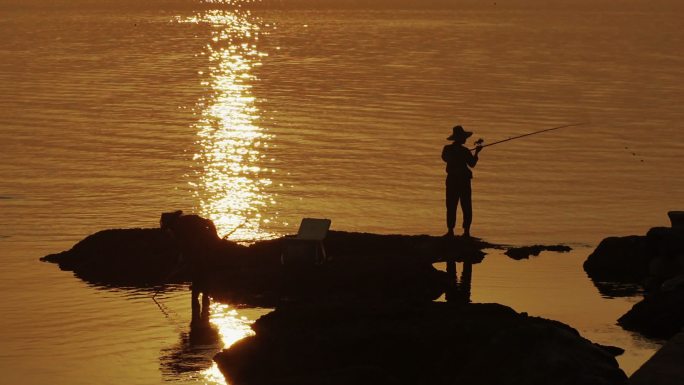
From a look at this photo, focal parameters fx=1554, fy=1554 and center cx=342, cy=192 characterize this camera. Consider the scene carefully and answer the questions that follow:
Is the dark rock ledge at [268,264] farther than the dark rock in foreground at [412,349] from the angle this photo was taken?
Yes

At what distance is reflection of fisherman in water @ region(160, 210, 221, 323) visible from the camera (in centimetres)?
1991

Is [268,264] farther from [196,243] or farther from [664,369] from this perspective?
[664,369]

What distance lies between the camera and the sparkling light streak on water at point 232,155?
31250 millimetres

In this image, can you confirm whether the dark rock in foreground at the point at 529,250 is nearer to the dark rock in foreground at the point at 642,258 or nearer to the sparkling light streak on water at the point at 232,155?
the dark rock in foreground at the point at 642,258

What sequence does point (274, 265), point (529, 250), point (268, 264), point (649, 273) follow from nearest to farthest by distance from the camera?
point (274, 265) → point (268, 264) → point (649, 273) → point (529, 250)

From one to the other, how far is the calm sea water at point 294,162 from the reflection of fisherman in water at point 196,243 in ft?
Result: 1.18

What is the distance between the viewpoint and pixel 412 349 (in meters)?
17.2

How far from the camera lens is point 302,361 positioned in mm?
17250

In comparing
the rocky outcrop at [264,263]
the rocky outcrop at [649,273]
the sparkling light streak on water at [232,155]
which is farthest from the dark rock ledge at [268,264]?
the rocky outcrop at [649,273]

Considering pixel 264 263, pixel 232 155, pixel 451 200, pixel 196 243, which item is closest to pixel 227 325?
pixel 196 243

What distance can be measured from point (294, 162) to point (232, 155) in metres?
3.57

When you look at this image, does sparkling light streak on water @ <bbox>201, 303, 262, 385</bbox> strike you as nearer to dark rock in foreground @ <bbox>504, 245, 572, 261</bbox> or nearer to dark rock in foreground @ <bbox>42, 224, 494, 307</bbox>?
dark rock in foreground @ <bbox>42, 224, 494, 307</bbox>

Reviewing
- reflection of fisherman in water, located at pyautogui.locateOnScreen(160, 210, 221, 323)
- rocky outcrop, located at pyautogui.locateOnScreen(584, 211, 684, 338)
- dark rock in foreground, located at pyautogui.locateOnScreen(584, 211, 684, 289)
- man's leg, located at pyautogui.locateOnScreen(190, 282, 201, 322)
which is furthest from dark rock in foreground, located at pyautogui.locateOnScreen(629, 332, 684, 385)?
man's leg, located at pyautogui.locateOnScreen(190, 282, 201, 322)

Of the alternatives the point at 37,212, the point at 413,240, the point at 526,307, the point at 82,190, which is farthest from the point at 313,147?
the point at 526,307
